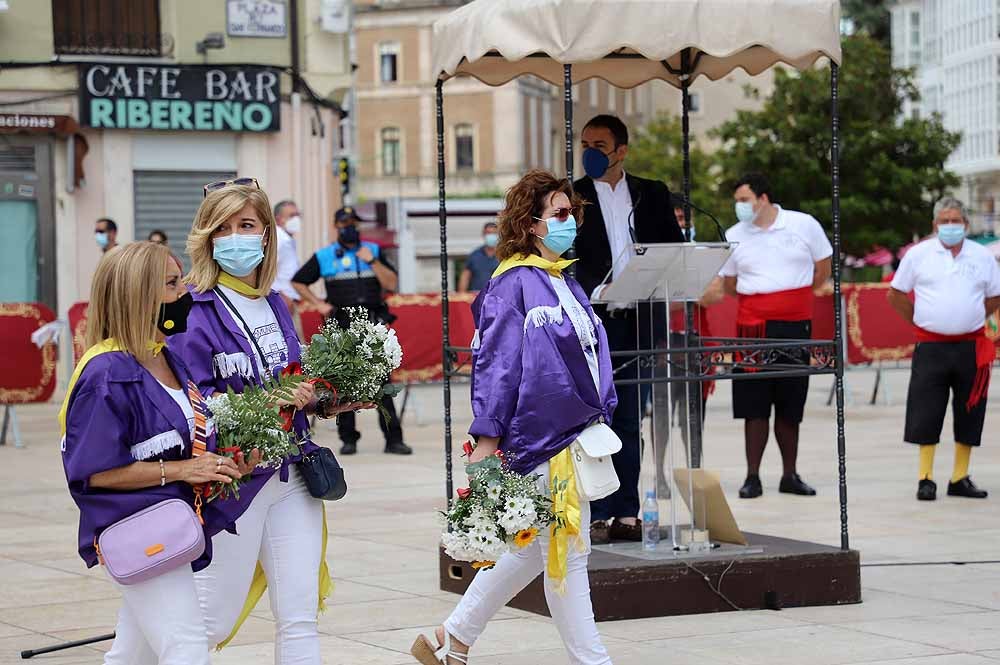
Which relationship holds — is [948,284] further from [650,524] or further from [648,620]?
[648,620]

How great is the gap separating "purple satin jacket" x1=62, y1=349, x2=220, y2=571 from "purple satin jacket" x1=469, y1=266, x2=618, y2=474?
58.5 inches

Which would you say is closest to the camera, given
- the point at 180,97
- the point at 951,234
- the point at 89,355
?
the point at 89,355

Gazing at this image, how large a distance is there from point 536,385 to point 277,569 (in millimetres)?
1192

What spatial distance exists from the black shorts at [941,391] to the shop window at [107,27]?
671 inches

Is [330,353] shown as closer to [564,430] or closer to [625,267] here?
[564,430]

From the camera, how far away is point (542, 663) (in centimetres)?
717

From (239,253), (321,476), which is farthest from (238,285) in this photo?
(321,476)

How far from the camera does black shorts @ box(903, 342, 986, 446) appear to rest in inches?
468

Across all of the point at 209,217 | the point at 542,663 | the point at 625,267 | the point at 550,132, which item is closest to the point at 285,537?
the point at 209,217

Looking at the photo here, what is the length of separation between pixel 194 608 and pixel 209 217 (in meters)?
1.39

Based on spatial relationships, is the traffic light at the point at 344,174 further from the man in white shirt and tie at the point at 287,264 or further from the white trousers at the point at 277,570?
the white trousers at the point at 277,570

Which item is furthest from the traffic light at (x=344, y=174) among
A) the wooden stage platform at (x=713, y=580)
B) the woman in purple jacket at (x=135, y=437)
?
the woman in purple jacket at (x=135, y=437)

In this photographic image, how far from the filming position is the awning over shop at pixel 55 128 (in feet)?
82.0

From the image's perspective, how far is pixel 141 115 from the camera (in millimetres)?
26078
